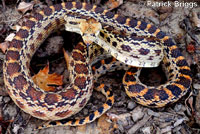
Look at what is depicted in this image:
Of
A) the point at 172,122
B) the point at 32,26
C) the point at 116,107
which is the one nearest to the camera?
the point at 172,122

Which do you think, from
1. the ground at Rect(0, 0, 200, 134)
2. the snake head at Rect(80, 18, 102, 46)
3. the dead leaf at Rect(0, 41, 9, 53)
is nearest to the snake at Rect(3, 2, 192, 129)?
the snake head at Rect(80, 18, 102, 46)

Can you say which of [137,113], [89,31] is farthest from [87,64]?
[137,113]

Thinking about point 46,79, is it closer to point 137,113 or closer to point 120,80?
→ point 120,80

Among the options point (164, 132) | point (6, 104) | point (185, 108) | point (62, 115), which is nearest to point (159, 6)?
point (185, 108)

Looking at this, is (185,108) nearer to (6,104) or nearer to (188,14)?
(188,14)

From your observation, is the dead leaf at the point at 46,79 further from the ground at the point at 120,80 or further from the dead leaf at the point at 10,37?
the dead leaf at the point at 10,37

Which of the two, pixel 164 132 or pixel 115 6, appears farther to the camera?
pixel 115 6

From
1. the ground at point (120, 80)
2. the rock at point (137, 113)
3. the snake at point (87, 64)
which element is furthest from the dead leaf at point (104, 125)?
the rock at point (137, 113)
